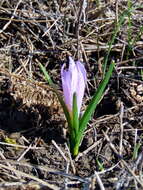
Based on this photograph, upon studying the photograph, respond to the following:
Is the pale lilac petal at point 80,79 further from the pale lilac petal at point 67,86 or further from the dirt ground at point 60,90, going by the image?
the dirt ground at point 60,90

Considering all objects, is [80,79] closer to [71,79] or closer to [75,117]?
[71,79]

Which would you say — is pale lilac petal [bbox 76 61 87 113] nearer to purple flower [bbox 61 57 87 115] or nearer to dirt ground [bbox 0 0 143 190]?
purple flower [bbox 61 57 87 115]

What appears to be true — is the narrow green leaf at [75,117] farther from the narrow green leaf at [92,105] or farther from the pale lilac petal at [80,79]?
the pale lilac petal at [80,79]

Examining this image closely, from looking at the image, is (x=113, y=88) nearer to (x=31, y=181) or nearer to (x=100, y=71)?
(x=100, y=71)

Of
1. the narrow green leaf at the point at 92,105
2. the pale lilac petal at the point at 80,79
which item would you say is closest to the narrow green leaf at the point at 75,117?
the narrow green leaf at the point at 92,105

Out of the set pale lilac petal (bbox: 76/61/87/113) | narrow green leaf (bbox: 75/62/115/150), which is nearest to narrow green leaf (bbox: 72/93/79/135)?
narrow green leaf (bbox: 75/62/115/150)

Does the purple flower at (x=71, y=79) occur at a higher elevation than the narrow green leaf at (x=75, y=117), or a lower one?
higher

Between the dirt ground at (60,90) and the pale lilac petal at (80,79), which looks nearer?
the dirt ground at (60,90)

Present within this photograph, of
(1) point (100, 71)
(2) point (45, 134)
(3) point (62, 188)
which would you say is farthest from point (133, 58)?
(3) point (62, 188)

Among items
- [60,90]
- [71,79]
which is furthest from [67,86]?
[60,90]

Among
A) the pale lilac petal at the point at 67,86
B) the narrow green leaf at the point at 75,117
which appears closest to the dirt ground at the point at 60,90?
the narrow green leaf at the point at 75,117
